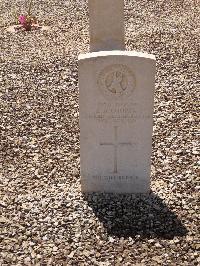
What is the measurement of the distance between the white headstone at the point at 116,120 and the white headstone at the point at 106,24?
346 centimetres

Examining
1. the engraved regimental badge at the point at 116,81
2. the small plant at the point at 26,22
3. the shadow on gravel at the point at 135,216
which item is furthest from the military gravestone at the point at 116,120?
the small plant at the point at 26,22

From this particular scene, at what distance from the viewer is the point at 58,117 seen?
7090 millimetres

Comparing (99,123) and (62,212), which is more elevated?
(99,123)

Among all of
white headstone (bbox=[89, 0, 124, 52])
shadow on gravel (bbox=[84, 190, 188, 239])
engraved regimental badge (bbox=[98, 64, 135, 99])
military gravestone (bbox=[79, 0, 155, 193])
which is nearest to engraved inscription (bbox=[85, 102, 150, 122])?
military gravestone (bbox=[79, 0, 155, 193])

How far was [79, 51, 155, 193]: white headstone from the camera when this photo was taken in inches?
184

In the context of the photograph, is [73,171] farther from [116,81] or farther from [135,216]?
[116,81]

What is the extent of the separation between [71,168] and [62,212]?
965 millimetres

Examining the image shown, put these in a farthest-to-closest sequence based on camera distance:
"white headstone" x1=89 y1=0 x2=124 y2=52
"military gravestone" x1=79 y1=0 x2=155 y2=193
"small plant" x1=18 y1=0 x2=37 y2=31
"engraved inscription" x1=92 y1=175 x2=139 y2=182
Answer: "small plant" x1=18 y1=0 x2=37 y2=31 → "white headstone" x1=89 y1=0 x2=124 y2=52 → "engraved inscription" x1=92 y1=175 x2=139 y2=182 → "military gravestone" x1=79 y1=0 x2=155 y2=193

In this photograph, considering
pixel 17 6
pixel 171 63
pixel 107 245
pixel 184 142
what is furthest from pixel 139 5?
pixel 107 245

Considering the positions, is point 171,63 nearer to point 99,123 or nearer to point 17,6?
point 99,123

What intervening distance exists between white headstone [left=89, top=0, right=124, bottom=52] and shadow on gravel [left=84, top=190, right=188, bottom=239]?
3.70m

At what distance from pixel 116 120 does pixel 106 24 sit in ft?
11.9

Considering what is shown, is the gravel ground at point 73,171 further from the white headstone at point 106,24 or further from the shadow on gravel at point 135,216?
the white headstone at point 106,24

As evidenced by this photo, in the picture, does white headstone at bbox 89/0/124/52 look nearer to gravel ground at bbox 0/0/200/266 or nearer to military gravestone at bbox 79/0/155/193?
gravel ground at bbox 0/0/200/266
